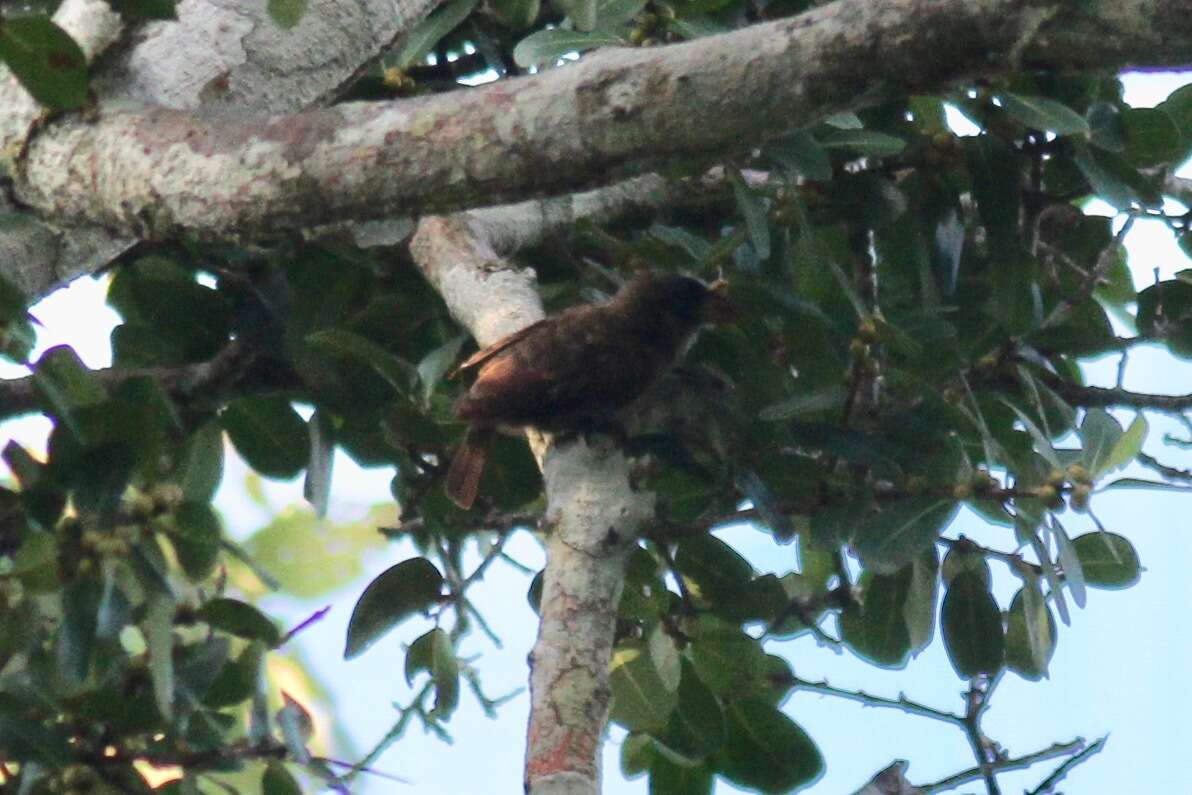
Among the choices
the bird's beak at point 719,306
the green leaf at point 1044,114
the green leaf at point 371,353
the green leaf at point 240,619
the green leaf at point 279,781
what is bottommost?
the green leaf at point 279,781

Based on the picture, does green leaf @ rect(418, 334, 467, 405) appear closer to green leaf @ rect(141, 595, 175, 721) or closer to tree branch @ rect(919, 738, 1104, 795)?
green leaf @ rect(141, 595, 175, 721)

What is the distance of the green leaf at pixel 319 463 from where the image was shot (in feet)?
6.24

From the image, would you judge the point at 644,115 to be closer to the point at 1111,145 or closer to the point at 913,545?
the point at 913,545

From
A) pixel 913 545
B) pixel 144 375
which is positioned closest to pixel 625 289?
pixel 913 545

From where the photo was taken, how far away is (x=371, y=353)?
5.75ft

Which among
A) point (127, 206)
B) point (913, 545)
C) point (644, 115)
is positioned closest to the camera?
point (644, 115)

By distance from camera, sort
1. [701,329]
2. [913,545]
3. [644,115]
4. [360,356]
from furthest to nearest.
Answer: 1. [701,329]
2. [360,356]
3. [913,545]
4. [644,115]

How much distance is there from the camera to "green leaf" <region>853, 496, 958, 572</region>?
5.58ft

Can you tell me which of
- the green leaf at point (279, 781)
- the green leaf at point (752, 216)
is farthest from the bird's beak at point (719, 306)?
the green leaf at point (279, 781)

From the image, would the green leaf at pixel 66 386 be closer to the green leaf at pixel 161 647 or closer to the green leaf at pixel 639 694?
the green leaf at pixel 161 647

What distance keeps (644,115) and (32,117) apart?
0.88 m

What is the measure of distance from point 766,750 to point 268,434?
2.66ft

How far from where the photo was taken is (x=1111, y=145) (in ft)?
5.91

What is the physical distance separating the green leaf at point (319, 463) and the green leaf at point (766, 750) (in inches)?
24.6
